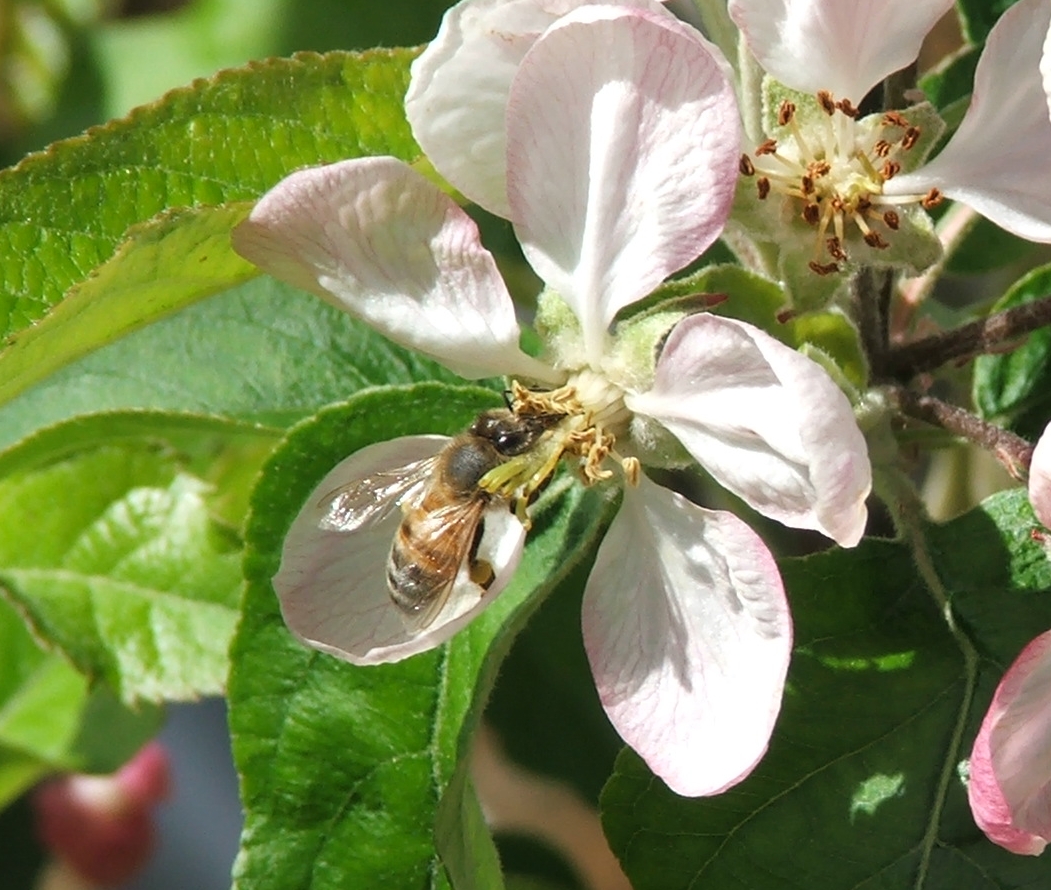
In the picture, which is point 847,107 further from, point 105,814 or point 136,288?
point 105,814

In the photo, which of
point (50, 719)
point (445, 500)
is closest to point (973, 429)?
point (445, 500)

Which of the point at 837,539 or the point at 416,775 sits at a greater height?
the point at 837,539

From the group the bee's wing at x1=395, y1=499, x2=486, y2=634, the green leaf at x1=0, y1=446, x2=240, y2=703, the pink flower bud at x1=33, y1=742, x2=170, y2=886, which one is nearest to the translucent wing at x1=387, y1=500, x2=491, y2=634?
the bee's wing at x1=395, y1=499, x2=486, y2=634

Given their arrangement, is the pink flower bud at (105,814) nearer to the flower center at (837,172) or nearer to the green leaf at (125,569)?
the green leaf at (125,569)

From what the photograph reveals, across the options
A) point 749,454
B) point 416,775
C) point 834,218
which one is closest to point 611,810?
point 416,775

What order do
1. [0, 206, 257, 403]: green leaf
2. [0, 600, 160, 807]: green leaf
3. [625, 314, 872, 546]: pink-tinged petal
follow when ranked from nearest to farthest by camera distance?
[625, 314, 872, 546]: pink-tinged petal, [0, 206, 257, 403]: green leaf, [0, 600, 160, 807]: green leaf

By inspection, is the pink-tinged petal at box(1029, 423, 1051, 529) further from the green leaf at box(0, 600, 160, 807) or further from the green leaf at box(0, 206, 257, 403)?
the green leaf at box(0, 600, 160, 807)

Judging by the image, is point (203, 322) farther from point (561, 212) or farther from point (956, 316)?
point (956, 316)
